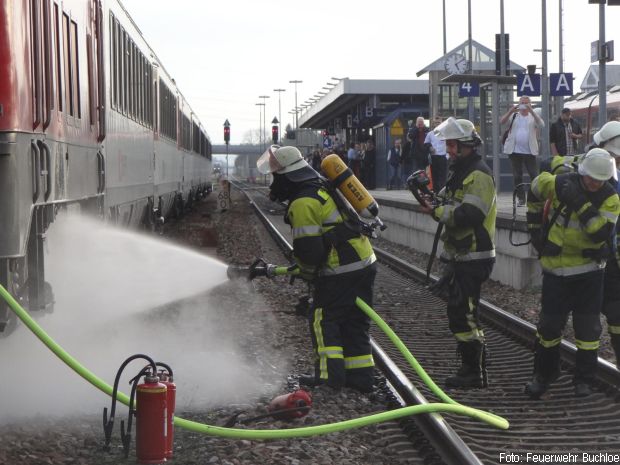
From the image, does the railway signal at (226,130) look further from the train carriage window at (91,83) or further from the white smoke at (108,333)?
the train carriage window at (91,83)

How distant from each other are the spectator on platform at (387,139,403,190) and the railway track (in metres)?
16.9

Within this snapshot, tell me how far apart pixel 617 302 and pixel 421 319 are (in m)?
3.49

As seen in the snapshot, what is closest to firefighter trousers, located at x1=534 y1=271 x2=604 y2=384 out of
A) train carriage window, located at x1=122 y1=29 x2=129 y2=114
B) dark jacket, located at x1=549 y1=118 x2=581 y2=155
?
train carriage window, located at x1=122 y1=29 x2=129 y2=114

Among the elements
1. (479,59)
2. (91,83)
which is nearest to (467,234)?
(91,83)

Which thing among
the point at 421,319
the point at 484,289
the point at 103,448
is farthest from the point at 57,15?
the point at 484,289

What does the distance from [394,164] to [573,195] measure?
21.9 m

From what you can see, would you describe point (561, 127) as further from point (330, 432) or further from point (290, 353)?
point (330, 432)

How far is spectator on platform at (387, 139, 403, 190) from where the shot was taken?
27.9m

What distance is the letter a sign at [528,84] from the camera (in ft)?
67.9

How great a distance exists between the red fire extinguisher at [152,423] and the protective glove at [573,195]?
3.15 meters

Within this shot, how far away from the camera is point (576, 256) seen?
281 inches

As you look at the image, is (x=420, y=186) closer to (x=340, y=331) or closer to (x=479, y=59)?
(x=340, y=331)

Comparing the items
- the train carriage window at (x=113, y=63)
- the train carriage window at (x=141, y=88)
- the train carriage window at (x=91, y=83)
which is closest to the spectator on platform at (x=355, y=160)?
the train carriage window at (x=141, y=88)

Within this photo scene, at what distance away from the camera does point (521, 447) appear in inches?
239
